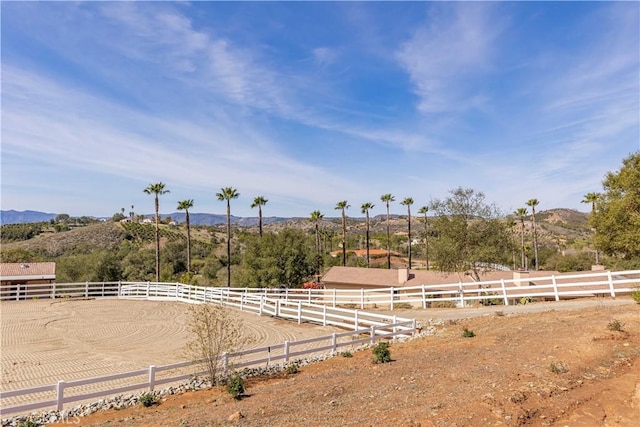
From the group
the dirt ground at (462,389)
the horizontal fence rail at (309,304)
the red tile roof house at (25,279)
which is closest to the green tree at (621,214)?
the horizontal fence rail at (309,304)

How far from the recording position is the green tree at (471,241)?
28.6 m

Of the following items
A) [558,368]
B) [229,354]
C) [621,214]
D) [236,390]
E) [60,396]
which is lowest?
[236,390]

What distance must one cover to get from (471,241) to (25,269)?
130 feet

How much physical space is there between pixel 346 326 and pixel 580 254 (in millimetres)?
63627

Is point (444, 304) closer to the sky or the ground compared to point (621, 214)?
closer to the ground

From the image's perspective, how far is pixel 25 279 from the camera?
37.0 meters

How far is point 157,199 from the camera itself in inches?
1837

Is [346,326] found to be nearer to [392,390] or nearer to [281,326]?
[281,326]

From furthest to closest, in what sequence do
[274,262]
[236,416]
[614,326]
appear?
1. [274,262]
2. [614,326]
3. [236,416]

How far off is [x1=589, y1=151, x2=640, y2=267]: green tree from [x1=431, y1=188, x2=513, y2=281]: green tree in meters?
6.18

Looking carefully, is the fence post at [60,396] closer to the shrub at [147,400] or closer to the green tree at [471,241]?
the shrub at [147,400]

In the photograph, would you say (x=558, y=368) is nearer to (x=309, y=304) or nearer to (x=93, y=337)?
(x=309, y=304)

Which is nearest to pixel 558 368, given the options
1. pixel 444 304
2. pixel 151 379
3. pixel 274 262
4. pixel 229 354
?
pixel 229 354

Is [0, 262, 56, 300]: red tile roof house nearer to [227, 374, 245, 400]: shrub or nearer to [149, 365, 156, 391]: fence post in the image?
[149, 365, 156, 391]: fence post
